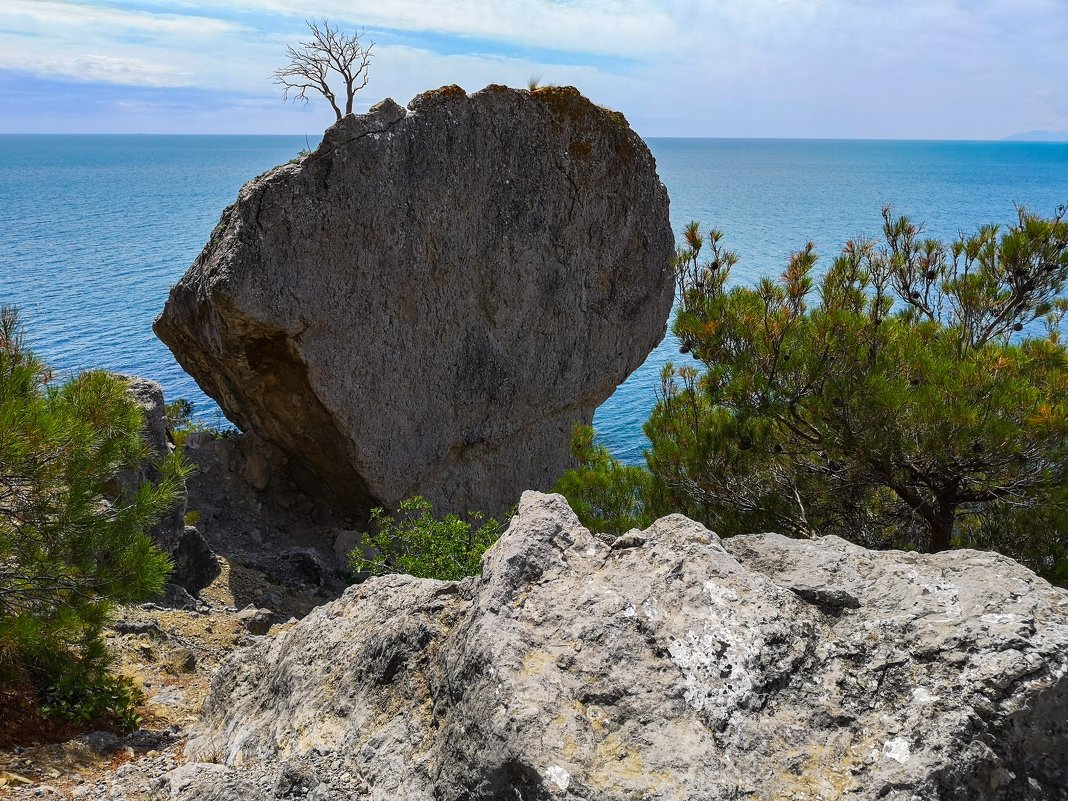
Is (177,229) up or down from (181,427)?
up

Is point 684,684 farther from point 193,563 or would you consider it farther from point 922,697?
point 193,563

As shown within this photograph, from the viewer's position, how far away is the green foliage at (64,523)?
229 inches

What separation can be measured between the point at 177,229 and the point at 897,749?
64.0m

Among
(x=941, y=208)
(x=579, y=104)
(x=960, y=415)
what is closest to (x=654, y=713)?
(x=960, y=415)

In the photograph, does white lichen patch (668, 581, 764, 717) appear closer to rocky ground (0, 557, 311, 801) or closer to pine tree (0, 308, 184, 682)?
rocky ground (0, 557, 311, 801)

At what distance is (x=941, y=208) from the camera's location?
80.2m

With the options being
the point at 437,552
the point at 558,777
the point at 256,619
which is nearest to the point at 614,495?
the point at 437,552

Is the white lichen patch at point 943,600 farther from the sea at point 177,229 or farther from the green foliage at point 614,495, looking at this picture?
the sea at point 177,229

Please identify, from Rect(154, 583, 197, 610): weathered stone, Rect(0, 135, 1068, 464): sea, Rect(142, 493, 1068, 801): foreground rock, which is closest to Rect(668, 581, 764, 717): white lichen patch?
Rect(142, 493, 1068, 801): foreground rock

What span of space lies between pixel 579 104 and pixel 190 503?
9328 millimetres

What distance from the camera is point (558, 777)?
3.07 m

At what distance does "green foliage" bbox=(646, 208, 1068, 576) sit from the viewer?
7.70 meters

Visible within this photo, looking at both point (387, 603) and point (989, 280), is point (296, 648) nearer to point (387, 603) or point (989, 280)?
point (387, 603)

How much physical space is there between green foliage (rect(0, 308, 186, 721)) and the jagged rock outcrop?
4.41m
